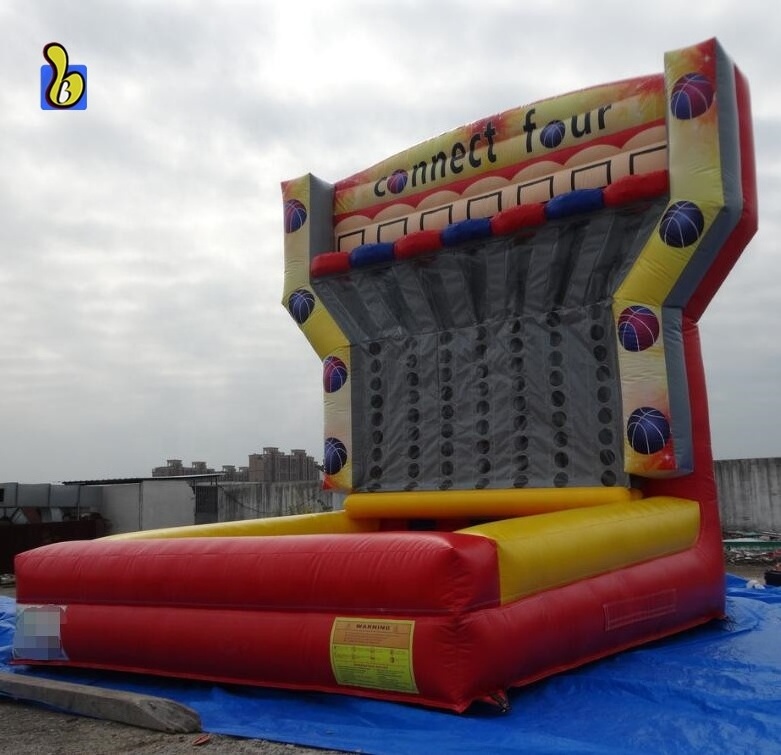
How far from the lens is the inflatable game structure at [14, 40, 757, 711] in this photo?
3168mm

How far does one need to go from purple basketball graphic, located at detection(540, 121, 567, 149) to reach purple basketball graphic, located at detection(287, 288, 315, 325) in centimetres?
193

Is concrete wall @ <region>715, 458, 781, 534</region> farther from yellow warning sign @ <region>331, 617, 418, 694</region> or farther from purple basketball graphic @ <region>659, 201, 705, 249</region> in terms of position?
yellow warning sign @ <region>331, 617, 418, 694</region>

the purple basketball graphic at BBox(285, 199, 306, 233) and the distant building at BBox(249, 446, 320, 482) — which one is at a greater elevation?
the purple basketball graphic at BBox(285, 199, 306, 233)

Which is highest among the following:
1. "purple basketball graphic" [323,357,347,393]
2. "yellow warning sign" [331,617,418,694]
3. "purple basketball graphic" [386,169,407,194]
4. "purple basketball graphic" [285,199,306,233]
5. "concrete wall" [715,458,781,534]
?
"purple basketball graphic" [386,169,407,194]

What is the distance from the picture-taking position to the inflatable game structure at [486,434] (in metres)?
3.17

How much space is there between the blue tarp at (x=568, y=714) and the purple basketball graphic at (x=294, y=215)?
3.43 meters

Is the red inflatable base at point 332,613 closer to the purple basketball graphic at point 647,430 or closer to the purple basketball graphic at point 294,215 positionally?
the purple basketball graphic at point 647,430

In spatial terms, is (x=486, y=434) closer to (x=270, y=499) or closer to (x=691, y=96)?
(x=691, y=96)

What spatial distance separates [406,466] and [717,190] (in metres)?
2.57

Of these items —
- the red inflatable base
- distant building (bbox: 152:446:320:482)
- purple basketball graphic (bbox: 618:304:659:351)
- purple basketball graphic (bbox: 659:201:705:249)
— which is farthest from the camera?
distant building (bbox: 152:446:320:482)

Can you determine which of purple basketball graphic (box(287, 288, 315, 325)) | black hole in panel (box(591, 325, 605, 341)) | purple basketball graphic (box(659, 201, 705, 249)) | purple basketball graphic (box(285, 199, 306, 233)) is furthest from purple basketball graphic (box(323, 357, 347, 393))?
purple basketball graphic (box(659, 201, 705, 249))

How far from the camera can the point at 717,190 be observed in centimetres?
452

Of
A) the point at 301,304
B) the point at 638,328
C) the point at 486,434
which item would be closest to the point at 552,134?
the point at 638,328

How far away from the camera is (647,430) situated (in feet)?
15.2
